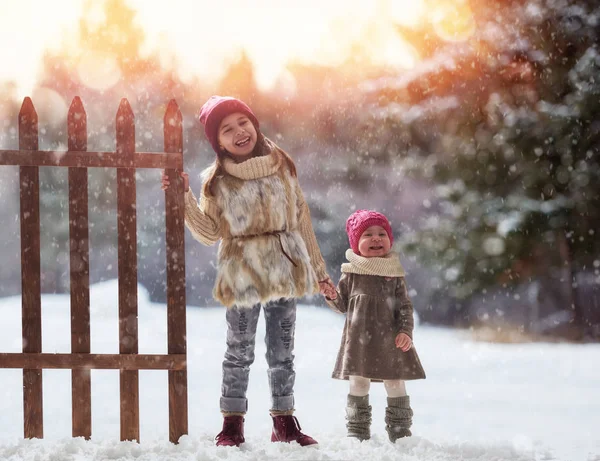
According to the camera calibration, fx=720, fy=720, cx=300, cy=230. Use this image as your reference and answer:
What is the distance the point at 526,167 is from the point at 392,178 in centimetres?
165

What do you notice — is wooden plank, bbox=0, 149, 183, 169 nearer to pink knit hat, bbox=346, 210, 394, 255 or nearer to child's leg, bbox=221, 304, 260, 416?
child's leg, bbox=221, 304, 260, 416

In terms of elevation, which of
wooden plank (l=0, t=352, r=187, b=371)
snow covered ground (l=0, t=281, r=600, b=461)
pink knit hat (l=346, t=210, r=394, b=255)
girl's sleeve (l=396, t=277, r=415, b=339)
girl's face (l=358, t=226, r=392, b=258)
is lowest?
snow covered ground (l=0, t=281, r=600, b=461)

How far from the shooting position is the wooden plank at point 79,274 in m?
4.30

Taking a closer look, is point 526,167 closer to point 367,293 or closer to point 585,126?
point 585,126

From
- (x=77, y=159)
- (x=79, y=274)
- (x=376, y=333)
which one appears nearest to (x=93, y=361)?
(x=79, y=274)

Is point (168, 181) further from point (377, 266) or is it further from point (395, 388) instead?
point (395, 388)

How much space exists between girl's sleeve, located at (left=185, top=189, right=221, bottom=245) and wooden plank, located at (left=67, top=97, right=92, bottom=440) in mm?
639

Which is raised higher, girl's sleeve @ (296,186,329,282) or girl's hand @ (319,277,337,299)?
girl's sleeve @ (296,186,329,282)

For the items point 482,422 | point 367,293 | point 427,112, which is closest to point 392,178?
point 427,112

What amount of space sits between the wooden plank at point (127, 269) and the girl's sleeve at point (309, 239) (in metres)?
0.99

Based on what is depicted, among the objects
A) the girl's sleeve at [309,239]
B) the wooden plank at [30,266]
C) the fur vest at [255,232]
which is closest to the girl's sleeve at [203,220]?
the fur vest at [255,232]

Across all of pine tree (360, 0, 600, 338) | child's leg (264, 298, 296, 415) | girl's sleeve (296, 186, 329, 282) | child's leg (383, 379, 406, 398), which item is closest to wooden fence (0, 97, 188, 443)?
child's leg (264, 298, 296, 415)

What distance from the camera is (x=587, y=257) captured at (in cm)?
893

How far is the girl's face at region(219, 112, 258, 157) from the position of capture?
13.6 ft
